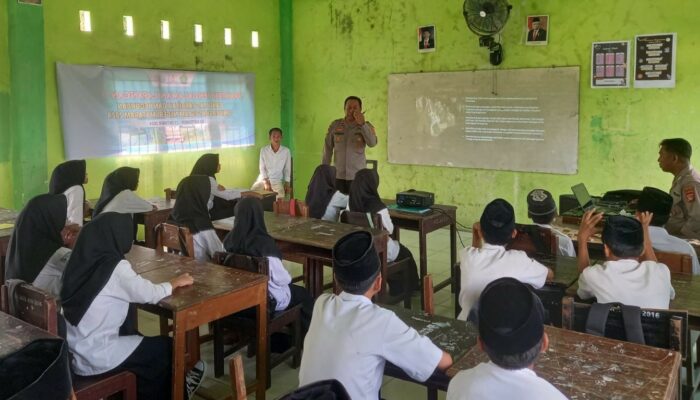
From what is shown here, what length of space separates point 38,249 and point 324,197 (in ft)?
7.77

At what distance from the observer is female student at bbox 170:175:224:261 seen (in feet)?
13.9

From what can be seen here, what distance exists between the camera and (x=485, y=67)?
6.95 metres

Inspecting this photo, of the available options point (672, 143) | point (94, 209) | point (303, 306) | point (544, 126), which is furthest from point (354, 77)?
point (303, 306)

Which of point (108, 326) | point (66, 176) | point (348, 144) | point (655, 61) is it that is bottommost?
point (108, 326)

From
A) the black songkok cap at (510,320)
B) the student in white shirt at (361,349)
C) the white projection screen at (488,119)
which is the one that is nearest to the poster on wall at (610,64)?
the white projection screen at (488,119)

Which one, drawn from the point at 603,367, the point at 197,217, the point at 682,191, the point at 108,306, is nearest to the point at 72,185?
the point at 197,217

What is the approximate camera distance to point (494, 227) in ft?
9.65

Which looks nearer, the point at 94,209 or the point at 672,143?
the point at 672,143

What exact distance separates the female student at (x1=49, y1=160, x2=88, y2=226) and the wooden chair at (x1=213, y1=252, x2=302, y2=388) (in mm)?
2044

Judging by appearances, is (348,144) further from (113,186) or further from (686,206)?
(686,206)

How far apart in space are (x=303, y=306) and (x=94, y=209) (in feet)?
8.56

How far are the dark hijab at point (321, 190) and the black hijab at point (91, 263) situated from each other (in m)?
2.49

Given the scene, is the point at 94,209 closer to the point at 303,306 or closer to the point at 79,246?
the point at 303,306

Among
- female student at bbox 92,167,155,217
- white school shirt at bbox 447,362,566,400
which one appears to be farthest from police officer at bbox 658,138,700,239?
female student at bbox 92,167,155,217
